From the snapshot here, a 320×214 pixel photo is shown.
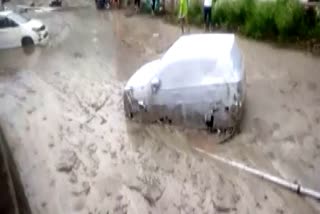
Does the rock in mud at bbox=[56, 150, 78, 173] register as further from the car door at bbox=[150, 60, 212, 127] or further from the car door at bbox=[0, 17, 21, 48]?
the car door at bbox=[0, 17, 21, 48]

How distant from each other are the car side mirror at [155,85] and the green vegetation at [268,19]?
7278 millimetres

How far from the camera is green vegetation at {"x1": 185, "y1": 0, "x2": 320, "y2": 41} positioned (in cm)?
1628

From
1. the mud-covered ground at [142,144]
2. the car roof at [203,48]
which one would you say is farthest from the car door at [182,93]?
the mud-covered ground at [142,144]

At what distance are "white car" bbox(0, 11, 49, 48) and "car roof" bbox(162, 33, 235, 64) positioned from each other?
9.56 meters

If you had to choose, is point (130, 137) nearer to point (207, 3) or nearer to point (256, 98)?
→ point (256, 98)

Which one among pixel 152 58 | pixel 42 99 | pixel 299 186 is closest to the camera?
pixel 299 186

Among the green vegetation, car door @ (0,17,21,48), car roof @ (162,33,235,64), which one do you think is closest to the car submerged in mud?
car roof @ (162,33,235,64)

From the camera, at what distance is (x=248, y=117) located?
37.2 ft

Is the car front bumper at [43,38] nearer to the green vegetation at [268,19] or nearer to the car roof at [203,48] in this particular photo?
the green vegetation at [268,19]

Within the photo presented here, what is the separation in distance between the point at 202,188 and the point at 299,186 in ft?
5.61

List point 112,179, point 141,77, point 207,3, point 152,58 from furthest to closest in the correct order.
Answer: point 207,3
point 152,58
point 141,77
point 112,179

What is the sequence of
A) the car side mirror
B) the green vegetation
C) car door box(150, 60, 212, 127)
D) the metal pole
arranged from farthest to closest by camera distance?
the green vegetation → the car side mirror → car door box(150, 60, 212, 127) → the metal pole

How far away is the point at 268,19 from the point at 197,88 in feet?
24.9

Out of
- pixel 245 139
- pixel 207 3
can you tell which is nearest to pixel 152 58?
pixel 207 3
